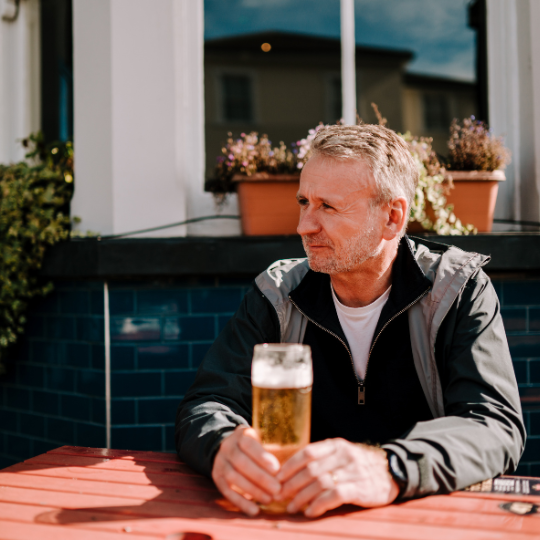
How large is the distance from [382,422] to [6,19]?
332 centimetres

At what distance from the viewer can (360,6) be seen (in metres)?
3.52

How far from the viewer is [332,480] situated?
106 centimetres

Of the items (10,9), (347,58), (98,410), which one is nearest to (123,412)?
(98,410)

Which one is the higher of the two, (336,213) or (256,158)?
(256,158)

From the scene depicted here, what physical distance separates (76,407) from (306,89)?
777 centimetres

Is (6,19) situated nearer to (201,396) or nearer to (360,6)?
(360,6)

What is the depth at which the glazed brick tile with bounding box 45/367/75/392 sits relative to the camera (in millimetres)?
2918

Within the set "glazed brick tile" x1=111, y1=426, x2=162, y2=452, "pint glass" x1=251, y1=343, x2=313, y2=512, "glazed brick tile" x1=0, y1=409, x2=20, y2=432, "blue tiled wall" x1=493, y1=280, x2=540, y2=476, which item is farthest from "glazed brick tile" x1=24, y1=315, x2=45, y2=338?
"blue tiled wall" x1=493, y1=280, x2=540, y2=476

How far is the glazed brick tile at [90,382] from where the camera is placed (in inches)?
111

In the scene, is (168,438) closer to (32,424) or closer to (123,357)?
(123,357)

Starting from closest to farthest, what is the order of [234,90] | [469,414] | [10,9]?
[469,414] → [10,9] → [234,90]

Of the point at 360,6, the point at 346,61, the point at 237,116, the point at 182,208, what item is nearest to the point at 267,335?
the point at 182,208

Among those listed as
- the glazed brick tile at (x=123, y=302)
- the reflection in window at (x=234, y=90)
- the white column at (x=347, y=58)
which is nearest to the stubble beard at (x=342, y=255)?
the glazed brick tile at (x=123, y=302)

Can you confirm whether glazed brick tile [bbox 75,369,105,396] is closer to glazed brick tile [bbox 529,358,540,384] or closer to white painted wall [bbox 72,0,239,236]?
white painted wall [bbox 72,0,239,236]
